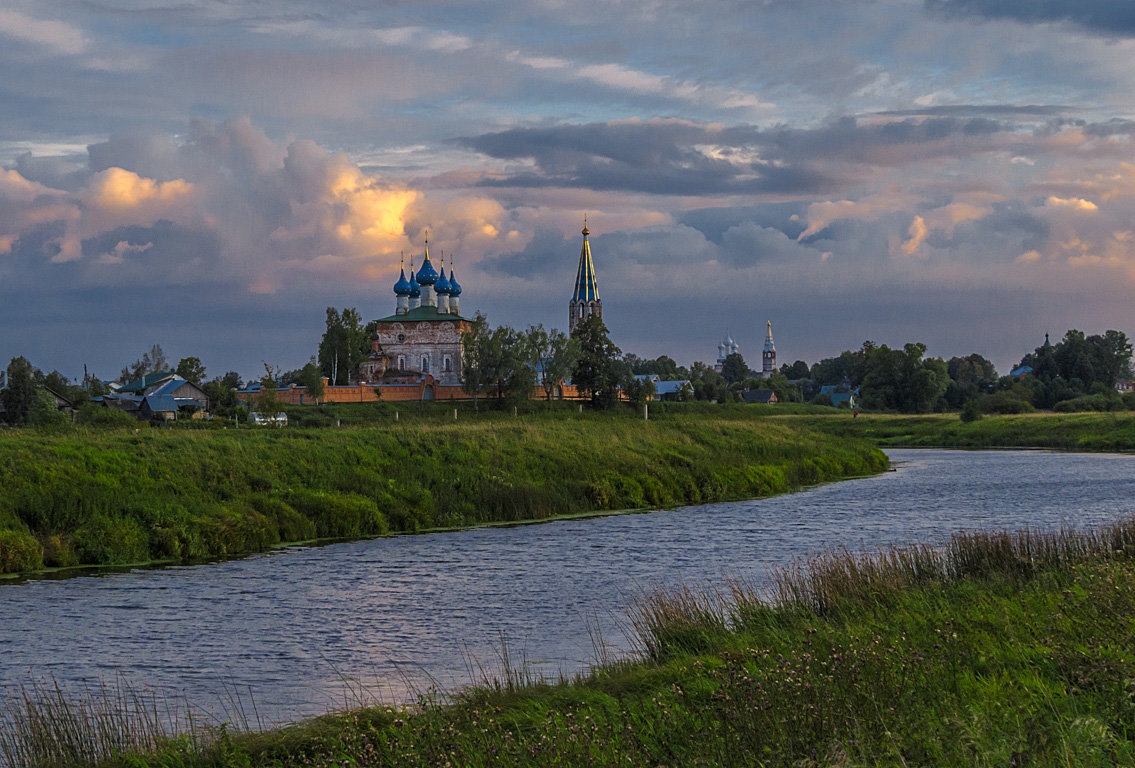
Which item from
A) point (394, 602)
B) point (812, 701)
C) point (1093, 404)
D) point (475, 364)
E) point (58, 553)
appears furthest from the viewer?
point (1093, 404)

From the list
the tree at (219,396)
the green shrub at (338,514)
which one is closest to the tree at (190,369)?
the tree at (219,396)

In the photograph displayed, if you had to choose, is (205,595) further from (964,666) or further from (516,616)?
(964,666)

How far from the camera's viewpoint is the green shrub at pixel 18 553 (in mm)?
20969

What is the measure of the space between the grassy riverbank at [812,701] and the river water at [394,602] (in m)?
2.01

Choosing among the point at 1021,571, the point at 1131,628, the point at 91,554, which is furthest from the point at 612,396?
the point at 1131,628

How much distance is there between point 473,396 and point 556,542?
62.0 meters

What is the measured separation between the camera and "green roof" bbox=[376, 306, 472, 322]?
367 feet

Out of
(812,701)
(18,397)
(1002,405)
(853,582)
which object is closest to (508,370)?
(18,397)

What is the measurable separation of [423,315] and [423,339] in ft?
8.94

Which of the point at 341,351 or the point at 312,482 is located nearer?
the point at 312,482

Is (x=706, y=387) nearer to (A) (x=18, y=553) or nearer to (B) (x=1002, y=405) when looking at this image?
(B) (x=1002, y=405)

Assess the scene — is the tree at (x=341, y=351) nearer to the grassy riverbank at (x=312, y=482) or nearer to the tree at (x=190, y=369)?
the tree at (x=190, y=369)

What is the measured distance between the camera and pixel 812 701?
765cm

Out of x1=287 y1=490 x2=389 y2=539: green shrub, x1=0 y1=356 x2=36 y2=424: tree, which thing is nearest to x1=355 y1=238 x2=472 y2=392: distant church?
x1=0 y1=356 x2=36 y2=424: tree
